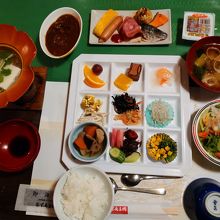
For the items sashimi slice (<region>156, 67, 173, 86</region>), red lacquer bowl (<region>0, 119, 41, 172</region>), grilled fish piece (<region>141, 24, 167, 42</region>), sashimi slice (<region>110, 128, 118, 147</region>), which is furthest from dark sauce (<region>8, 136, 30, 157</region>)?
grilled fish piece (<region>141, 24, 167, 42</region>)

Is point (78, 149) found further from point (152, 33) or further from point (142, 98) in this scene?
point (152, 33)

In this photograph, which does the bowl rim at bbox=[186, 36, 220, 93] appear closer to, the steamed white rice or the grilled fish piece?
the grilled fish piece

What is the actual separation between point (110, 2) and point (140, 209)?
4.92ft

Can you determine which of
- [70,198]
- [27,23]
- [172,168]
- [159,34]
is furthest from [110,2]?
[70,198]

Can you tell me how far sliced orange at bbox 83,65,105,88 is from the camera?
1.90m

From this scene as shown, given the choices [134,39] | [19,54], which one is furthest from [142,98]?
[19,54]

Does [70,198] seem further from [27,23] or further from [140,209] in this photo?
[27,23]

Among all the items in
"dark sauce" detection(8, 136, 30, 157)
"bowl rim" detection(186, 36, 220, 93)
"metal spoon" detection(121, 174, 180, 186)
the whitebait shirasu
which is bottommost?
"metal spoon" detection(121, 174, 180, 186)

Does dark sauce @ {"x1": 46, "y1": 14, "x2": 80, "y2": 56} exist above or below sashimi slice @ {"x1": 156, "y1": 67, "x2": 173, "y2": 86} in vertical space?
above

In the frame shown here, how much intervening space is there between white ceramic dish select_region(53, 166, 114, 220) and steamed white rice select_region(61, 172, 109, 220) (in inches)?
0.7

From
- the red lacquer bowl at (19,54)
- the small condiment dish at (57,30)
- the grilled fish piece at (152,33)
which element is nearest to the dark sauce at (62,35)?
the small condiment dish at (57,30)

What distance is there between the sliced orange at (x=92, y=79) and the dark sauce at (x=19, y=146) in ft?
1.84

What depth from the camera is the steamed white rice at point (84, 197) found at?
1.58 m

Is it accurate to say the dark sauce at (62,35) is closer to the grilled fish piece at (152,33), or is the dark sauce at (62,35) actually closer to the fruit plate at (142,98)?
the fruit plate at (142,98)
